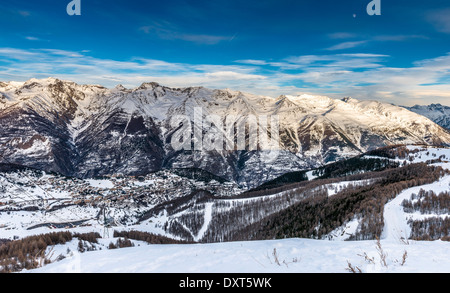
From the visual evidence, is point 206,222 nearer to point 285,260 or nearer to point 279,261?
point 285,260

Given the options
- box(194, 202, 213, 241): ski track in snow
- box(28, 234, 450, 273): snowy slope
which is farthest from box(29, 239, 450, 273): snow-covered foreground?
box(194, 202, 213, 241): ski track in snow

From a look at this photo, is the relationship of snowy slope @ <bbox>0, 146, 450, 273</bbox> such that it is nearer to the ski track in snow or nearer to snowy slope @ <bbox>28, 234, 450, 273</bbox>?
snowy slope @ <bbox>28, 234, 450, 273</bbox>

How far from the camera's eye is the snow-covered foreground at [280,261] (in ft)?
40.4

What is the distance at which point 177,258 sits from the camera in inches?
661

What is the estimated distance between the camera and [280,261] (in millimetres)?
14625

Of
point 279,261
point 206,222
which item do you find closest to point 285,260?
point 279,261

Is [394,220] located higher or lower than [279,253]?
lower

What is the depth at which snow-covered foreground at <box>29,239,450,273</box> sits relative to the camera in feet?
40.4
